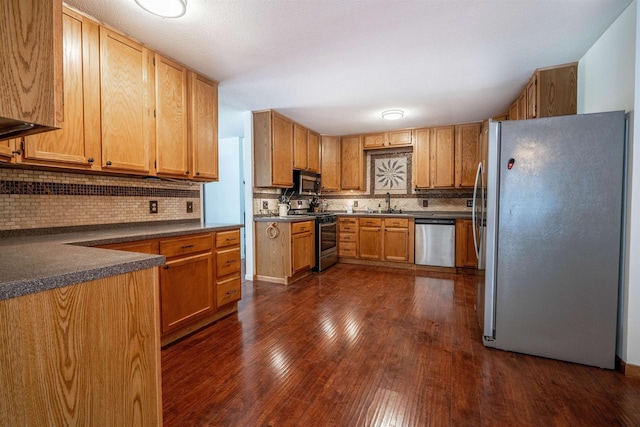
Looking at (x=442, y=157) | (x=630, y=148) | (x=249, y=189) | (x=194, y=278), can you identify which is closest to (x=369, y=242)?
(x=442, y=157)

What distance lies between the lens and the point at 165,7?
1818 mm

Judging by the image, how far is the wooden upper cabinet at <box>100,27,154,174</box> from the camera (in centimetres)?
206

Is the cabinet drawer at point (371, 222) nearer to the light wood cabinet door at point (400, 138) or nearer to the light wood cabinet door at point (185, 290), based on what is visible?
the light wood cabinet door at point (400, 138)

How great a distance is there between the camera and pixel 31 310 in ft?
2.49

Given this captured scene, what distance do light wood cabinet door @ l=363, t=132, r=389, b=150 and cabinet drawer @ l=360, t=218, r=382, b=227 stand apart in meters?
1.37

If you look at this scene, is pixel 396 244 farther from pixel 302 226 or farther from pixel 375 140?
pixel 375 140

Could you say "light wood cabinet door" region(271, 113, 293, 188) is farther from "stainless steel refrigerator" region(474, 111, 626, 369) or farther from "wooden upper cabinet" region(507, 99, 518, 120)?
"wooden upper cabinet" region(507, 99, 518, 120)

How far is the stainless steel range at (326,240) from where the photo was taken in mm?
4516

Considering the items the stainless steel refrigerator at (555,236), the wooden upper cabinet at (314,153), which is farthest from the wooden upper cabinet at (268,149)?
the stainless steel refrigerator at (555,236)

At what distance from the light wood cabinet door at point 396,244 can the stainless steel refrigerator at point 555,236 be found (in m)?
2.54

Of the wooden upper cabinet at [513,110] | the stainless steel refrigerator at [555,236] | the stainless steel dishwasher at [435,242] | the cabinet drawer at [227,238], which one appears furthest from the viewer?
the stainless steel dishwasher at [435,242]

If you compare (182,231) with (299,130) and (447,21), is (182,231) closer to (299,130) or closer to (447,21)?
(447,21)

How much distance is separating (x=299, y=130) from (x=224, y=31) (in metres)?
2.55

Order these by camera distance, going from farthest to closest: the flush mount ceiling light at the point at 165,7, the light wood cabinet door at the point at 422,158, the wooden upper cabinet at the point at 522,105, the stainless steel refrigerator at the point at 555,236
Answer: the light wood cabinet door at the point at 422,158 < the wooden upper cabinet at the point at 522,105 < the stainless steel refrigerator at the point at 555,236 < the flush mount ceiling light at the point at 165,7
